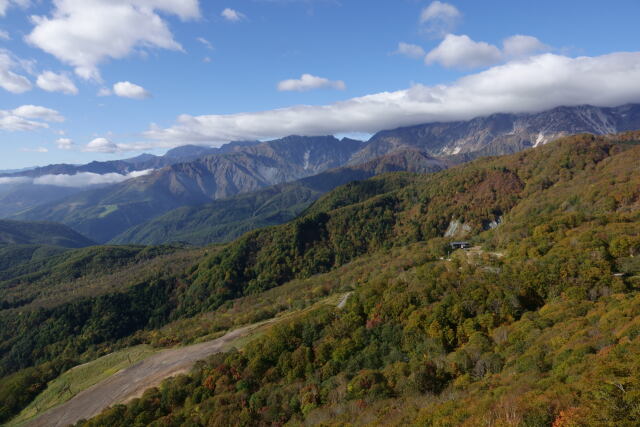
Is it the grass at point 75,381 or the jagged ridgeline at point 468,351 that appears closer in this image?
the jagged ridgeline at point 468,351

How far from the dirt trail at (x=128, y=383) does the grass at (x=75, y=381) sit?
27.2 ft

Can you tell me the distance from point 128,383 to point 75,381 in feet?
139

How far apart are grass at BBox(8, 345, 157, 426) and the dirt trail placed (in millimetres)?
8285

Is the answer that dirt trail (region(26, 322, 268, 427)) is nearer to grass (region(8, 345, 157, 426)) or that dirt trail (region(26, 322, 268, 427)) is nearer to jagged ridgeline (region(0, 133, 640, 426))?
grass (region(8, 345, 157, 426))

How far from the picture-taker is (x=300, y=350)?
66000 mm

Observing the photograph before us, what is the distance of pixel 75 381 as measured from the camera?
10856 centimetres

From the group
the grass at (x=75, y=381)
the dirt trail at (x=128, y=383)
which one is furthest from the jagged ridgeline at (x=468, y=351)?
the dirt trail at (x=128, y=383)

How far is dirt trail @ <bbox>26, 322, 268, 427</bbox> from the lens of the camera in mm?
76625

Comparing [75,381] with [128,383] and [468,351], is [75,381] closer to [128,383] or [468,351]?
[128,383]

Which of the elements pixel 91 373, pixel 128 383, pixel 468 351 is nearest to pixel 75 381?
Result: pixel 91 373

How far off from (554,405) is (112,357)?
442ft

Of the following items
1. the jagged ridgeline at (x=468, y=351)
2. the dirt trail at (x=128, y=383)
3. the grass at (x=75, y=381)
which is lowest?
the grass at (x=75, y=381)

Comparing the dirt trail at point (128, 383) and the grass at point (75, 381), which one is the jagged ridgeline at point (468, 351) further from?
the dirt trail at point (128, 383)

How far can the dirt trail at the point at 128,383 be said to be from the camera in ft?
251
